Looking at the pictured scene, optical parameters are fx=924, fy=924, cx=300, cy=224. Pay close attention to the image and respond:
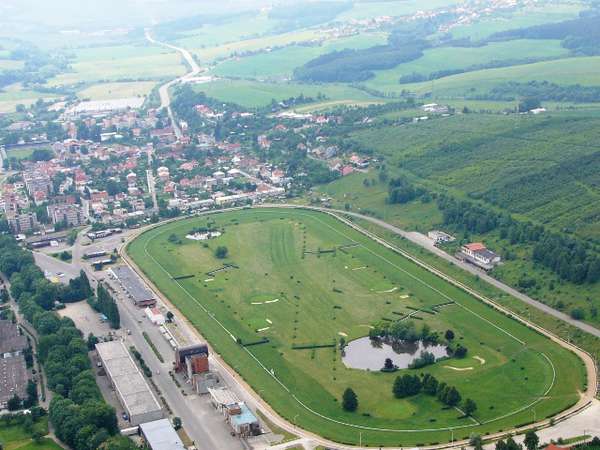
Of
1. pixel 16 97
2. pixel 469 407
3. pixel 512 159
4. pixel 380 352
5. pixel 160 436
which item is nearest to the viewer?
pixel 160 436

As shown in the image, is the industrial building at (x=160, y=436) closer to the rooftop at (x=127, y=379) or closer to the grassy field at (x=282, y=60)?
the rooftop at (x=127, y=379)

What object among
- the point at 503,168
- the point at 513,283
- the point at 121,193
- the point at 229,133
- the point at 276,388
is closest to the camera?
the point at 276,388

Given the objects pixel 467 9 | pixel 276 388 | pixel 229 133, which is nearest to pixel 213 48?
pixel 467 9

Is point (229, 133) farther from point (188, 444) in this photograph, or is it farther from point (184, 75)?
point (188, 444)

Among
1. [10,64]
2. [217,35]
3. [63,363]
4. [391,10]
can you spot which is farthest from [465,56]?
[63,363]

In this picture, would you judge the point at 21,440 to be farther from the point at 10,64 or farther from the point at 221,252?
the point at 10,64

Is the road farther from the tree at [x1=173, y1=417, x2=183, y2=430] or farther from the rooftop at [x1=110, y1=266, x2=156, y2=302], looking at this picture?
the tree at [x1=173, y1=417, x2=183, y2=430]
